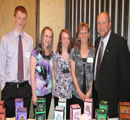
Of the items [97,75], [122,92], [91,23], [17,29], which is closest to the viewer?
[122,92]

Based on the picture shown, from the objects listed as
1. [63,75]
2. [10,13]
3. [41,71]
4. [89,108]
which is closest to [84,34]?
[63,75]

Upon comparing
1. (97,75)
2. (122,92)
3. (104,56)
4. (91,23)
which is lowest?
(122,92)

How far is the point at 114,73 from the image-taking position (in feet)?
6.05

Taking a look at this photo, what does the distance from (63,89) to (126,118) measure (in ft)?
3.13

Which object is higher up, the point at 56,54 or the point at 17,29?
the point at 17,29

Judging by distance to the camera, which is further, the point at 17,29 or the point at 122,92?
the point at 17,29

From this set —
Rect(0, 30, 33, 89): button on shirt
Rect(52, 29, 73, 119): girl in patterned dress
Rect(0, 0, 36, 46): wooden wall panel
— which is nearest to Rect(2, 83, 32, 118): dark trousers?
Rect(0, 30, 33, 89): button on shirt

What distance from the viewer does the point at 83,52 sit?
2.15m

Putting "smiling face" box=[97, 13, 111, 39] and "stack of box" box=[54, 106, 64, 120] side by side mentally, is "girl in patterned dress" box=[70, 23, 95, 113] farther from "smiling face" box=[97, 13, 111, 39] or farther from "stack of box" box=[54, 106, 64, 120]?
"stack of box" box=[54, 106, 64, 120]

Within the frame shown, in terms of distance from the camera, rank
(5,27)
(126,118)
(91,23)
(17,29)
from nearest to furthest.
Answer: (126,118) < (17,29) < (5,27) < (91,23)

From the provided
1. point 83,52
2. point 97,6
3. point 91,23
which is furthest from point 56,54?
point 97,6

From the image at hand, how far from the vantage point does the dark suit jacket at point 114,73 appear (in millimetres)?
1771

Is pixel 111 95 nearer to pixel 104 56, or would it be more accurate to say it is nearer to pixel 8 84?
pixel 104 56

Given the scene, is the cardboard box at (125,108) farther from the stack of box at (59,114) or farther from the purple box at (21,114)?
the purple box at (21,114)
